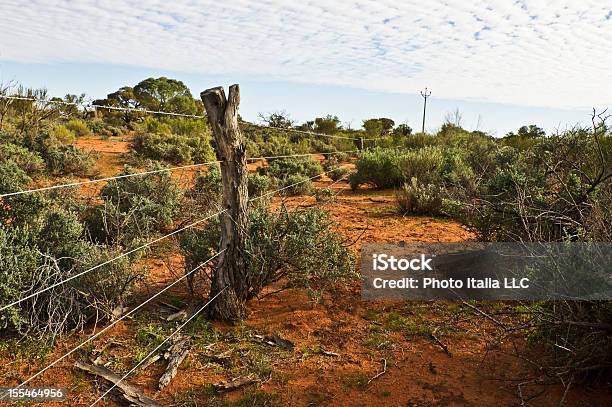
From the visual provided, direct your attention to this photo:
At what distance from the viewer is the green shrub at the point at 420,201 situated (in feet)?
30.4

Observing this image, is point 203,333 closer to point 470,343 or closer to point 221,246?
point 221,246

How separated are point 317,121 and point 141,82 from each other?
20.8 metres

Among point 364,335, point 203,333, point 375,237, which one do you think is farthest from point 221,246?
point 375,237

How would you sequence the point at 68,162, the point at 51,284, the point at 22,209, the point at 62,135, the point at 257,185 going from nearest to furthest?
the point at 51,284, the point at 22,209, the point at 257,185, the point at 68,162, the point at 62,135

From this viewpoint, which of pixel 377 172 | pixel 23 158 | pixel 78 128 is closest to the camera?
pixel 23 158

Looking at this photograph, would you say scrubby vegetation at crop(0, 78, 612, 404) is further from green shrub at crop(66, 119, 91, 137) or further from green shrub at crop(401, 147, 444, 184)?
green shrub at crop(66, 119, 91, 137)

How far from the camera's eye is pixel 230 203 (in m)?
4.35

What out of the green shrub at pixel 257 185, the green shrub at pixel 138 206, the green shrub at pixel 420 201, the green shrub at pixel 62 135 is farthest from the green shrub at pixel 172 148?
the green shrub at pixel 420 201

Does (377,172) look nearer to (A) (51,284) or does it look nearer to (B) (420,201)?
(B) (420,201)

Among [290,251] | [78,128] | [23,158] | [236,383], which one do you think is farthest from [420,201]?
[78,128]

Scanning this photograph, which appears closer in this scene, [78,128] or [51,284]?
[51,284]

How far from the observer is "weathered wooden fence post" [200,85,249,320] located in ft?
13.6

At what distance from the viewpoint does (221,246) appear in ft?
14.6

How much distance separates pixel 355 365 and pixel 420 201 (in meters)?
5.88
